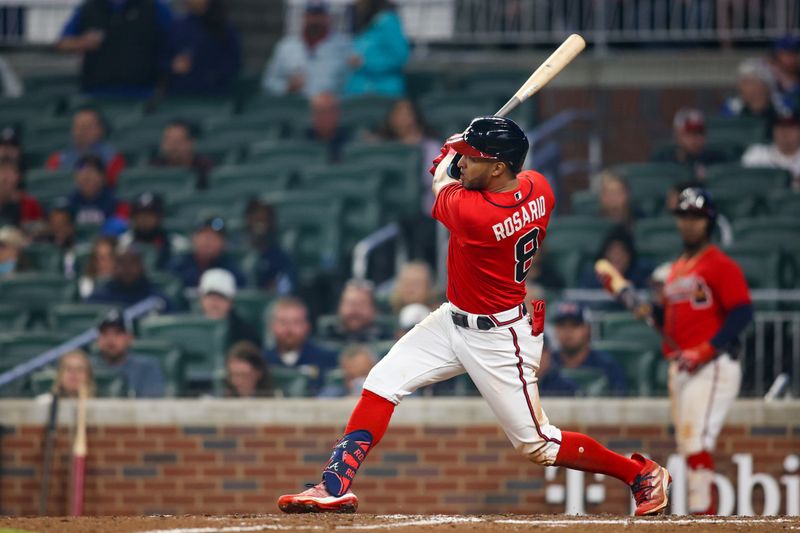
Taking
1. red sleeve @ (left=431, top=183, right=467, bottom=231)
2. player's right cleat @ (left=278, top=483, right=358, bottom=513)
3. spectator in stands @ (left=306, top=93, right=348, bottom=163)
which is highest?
spectator in stands @ (left=306, top=93, right=348, bottom=163)

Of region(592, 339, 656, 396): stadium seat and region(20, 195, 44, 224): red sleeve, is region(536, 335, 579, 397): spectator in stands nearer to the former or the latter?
region(592, 339, 656, 396): stadium seat

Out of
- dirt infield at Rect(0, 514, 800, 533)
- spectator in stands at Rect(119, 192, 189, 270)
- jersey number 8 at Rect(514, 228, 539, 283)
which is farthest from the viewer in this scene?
spectator in stands at Rect(119, 192, 189, 270)

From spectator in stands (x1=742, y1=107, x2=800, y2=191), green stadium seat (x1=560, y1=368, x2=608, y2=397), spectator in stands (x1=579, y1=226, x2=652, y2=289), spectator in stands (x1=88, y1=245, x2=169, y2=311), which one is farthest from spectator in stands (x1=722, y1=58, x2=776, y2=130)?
spectator in stands (x1=88, y1=245, x2=169, y2=311)

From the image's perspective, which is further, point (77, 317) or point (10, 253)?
point (10, 253)

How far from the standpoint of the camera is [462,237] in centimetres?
649

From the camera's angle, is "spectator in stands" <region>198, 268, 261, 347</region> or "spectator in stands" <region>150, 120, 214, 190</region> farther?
"spectator in stands" <region>150, 120, 214, 190</region>

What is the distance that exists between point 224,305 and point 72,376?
1.28 metres

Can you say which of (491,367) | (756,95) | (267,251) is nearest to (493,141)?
(491,367)

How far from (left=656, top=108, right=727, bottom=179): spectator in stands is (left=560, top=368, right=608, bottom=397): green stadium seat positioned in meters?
2.65

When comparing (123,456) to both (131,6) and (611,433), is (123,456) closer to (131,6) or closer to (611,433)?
(611,433)

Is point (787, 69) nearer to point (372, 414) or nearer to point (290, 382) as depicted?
point (290, 382)

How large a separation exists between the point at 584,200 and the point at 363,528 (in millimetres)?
6053

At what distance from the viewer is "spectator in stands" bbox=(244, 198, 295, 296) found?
11.2m

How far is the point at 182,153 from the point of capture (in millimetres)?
12992
